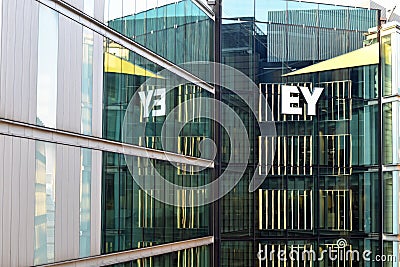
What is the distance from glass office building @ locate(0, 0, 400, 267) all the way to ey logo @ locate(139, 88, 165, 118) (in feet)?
0.22

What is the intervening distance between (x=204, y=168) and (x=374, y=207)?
5548 millimetres

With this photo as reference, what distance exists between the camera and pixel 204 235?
22609mm

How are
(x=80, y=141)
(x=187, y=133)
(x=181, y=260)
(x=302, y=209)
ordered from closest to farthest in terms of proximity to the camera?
(x=80, y=141), (x=181, y=260), (x=187, y=133), (x=302, y=209)

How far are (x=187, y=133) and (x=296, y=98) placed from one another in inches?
171

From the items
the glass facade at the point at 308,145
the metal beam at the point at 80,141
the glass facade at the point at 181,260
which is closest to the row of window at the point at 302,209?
the glass facade at the point at 308,145

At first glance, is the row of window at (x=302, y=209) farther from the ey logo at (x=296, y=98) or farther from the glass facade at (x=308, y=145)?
the ey logo at (x=296, y=98)

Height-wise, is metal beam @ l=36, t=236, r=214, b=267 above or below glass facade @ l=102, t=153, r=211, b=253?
below

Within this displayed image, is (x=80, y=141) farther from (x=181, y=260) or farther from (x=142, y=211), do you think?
(x=181, y=260)

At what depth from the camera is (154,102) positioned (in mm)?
19422

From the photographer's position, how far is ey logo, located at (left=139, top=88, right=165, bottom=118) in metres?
18.7

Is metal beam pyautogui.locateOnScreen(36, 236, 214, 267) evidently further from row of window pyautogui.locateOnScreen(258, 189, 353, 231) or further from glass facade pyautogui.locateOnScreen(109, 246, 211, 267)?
row of window pyautogui.locateOnScreen(258, 189, 353, 231)

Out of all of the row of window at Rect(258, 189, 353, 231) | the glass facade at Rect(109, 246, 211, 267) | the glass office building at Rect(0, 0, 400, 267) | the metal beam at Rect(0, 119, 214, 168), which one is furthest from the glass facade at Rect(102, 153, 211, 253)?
the row of window at Rect(258, 189, 353, 231)

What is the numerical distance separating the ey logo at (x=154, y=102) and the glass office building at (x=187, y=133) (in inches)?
2.6

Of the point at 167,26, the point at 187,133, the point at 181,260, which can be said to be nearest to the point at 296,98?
the point at 187,133
